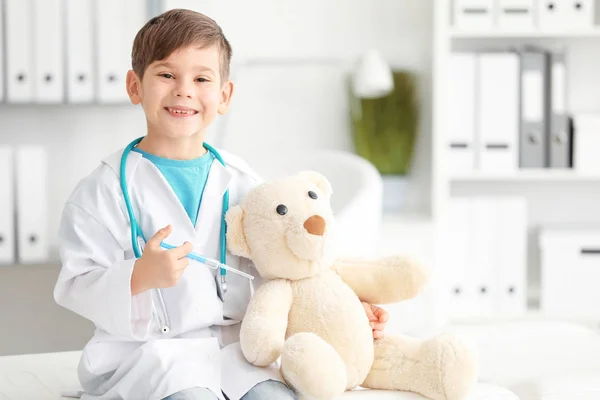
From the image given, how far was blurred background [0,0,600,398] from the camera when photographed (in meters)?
2.57

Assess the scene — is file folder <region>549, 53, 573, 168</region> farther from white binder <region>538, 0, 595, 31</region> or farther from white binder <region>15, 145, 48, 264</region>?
white binder <region>15, 145, 48, 264</region>

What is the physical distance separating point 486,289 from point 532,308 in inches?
7.2

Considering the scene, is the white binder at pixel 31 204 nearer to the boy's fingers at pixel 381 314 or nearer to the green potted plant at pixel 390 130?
the green potted plant at pixel 390 130

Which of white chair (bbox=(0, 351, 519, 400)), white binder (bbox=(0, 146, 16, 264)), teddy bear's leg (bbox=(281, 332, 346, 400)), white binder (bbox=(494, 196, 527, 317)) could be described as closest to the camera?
teddy bear's leg (bbox=(281, 332, 346, 400))

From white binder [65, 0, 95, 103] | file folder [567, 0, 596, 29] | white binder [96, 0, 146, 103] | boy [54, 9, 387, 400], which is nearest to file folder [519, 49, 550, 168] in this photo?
file folder [567, 0, 596, 29]

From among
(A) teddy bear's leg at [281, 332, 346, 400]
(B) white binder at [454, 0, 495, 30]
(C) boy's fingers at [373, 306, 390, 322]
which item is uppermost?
(B) white binder at [454, 0, 495, 30]

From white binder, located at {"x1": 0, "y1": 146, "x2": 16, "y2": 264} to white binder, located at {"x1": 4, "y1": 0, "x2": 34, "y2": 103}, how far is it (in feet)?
0.63

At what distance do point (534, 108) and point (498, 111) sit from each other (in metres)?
0.11

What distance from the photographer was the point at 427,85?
2.90m

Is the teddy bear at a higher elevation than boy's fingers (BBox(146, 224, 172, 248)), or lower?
lower

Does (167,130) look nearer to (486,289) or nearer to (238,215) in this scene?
(238,215)

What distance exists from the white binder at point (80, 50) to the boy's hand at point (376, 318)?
60.9 inches

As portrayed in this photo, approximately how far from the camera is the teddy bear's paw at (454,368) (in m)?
1.21

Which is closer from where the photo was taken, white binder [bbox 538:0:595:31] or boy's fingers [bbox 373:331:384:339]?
boy's fingers [bbox 373:331:384:339]
